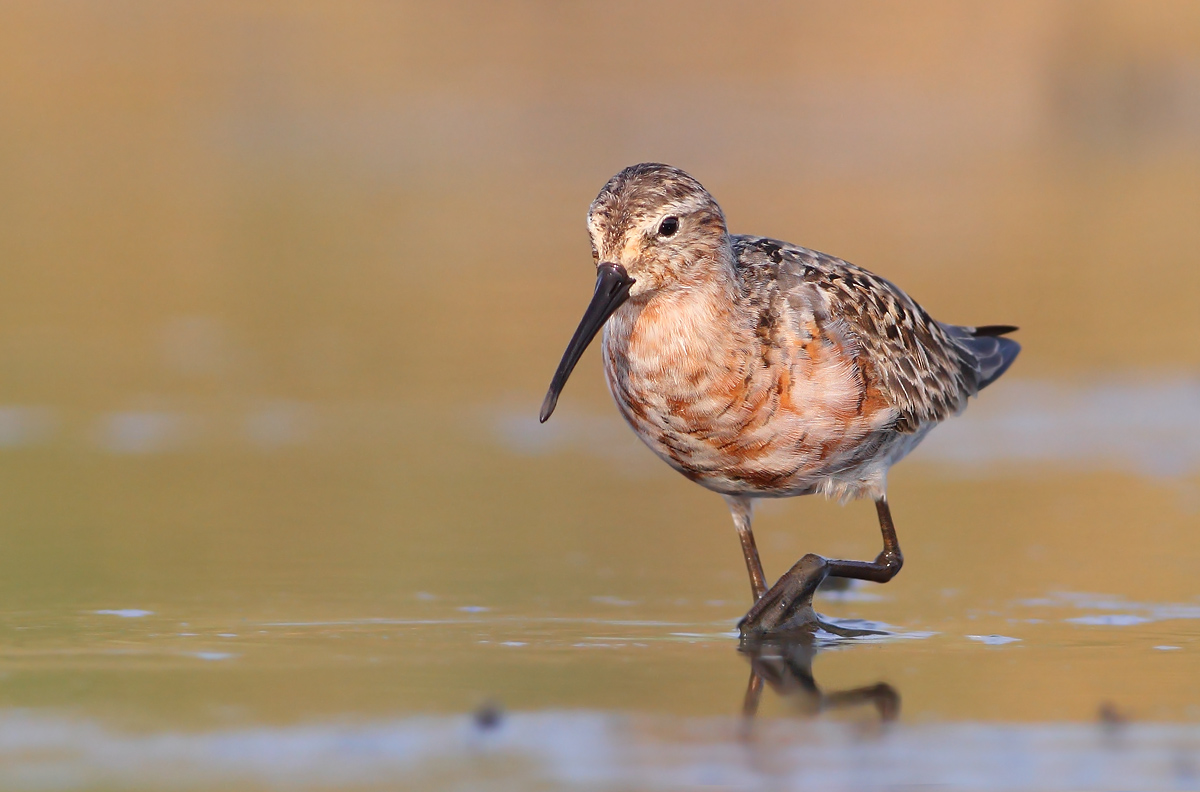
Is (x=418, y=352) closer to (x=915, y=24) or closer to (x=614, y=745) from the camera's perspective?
(x=614, y=745)

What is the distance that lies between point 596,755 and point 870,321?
308 cm

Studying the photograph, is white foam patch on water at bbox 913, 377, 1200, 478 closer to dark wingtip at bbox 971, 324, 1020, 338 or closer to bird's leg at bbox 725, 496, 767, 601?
dark wingtip at bbox 971, 324, 1020, 338

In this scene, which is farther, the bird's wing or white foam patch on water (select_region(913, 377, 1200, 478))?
white foam patch on water (select_region(913, 377, 1200, 478))

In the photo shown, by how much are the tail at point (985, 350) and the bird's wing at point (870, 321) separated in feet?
1.67

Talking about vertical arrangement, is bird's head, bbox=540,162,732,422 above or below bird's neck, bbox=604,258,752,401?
above

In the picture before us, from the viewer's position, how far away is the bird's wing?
7344 millimetres

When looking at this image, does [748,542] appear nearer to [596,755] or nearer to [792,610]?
[792,610]

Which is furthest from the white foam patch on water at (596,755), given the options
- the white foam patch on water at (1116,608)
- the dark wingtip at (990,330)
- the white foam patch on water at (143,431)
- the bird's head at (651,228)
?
the white foam patch on water at (143,431)

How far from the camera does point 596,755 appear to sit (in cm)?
516

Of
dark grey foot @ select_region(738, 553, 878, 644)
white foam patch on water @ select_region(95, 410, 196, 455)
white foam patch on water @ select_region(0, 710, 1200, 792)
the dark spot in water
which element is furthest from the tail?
white foam patch on water @ select_region(95, 410, 196, 455)

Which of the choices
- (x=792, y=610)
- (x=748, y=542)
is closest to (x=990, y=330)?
(x=748, y=542)

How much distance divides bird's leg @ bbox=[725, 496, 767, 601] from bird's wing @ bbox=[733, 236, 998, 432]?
74cm

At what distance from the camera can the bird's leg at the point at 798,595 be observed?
6816 mm

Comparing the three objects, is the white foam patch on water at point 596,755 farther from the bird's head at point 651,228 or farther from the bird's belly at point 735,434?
the bird's head at point 651,228
